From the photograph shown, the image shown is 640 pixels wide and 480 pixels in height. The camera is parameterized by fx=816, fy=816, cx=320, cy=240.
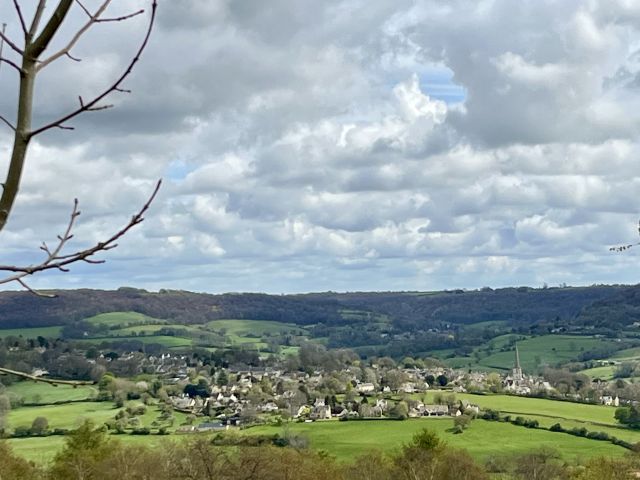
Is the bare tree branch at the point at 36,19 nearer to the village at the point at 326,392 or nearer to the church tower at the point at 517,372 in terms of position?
the village at the point at 326,392

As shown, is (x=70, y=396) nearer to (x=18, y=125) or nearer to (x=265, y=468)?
(x=265, y=468)

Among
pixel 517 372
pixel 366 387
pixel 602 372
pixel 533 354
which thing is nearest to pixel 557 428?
pixel 366 387

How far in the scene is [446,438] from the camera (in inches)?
3243

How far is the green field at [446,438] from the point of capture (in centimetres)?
7550

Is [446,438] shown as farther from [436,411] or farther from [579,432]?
[436,411]

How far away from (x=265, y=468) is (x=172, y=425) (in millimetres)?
55992

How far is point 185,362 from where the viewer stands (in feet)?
568

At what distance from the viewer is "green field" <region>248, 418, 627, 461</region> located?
75500mm

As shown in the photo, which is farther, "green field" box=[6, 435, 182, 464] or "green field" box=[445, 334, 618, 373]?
"green field" box=[445, 334, 618, 373]

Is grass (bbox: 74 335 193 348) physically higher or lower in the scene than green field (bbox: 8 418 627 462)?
higher

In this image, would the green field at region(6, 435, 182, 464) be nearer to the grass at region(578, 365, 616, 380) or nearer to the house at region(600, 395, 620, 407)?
the house at region(600, 395, 620, 407)

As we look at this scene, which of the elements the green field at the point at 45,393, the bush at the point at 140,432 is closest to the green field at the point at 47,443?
the bush at the point at 140,432

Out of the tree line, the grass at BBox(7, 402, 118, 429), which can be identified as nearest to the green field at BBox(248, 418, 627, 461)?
the tree line

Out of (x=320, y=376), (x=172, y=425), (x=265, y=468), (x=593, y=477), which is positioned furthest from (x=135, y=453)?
(x=320, y=376)
